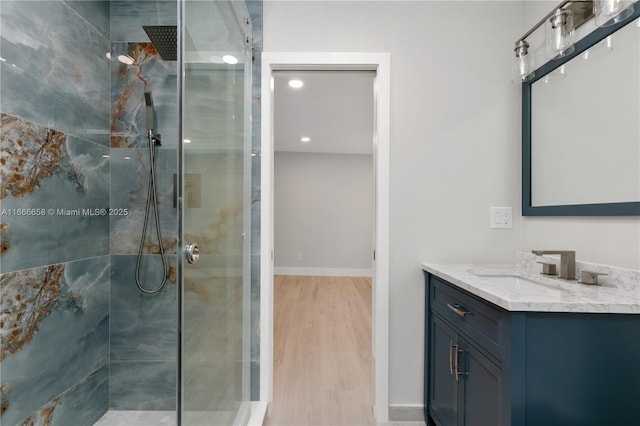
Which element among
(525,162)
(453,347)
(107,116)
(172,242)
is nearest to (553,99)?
(525,162)

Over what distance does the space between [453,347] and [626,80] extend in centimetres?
135

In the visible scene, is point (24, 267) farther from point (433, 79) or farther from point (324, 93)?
point (324, 93)

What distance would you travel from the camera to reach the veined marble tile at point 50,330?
4.27 feet

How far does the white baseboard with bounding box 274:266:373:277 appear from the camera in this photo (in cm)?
647

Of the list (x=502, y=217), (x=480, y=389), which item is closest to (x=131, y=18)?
(x=502, y=217)

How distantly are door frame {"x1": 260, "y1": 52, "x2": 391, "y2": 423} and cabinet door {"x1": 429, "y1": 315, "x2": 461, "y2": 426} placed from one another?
10.2 inches

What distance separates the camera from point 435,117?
193cm

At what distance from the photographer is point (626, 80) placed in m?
1.30

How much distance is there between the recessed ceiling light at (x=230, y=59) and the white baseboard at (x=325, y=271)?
5.29 meters

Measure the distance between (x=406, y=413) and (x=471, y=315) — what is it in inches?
36.7

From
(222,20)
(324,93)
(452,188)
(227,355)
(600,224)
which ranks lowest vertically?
(227,355)

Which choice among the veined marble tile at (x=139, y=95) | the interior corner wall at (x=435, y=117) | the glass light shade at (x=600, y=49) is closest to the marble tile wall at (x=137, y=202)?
the veined marble tile at (x=139, y=95)

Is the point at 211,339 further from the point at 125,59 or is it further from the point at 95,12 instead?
the point at 95,12

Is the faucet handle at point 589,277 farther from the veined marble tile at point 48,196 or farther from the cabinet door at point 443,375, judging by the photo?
the veined marble tile at point 48,196
